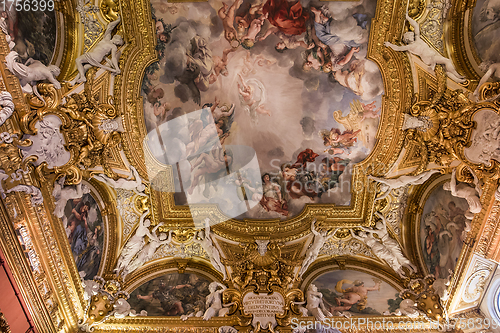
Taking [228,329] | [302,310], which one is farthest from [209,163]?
[302,310]

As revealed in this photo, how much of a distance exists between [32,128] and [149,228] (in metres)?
4.57

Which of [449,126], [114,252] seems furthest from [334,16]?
[114,252]

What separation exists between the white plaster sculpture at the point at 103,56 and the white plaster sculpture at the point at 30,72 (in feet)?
2.16

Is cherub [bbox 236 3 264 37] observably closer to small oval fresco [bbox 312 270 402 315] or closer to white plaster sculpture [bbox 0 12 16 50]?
white plaster sculpture [bbox 0 12 16 50]

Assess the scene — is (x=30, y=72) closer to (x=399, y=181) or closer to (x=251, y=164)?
(x=251, y=164)

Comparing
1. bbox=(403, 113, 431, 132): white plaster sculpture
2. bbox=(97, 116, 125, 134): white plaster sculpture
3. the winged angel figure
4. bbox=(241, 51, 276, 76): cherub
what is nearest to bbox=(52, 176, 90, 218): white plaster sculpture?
bbox=(97, 116, 125, 134): white plaster sculpture

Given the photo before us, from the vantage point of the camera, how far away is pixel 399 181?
29.8 ft

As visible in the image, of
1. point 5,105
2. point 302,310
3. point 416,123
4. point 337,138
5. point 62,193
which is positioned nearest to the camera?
point 5,105

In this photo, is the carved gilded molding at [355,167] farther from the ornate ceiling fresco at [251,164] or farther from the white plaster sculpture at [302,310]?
the white plaster sculpture at [302,310]

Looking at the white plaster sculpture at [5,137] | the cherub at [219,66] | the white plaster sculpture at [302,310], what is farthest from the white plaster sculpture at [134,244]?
the white plaster sculpture at [302,310]

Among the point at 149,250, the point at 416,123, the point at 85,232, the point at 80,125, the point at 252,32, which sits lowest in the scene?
the point at 149,250

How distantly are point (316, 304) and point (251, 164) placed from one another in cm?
485

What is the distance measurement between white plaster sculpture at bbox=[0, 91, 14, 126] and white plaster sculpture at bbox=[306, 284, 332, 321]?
331 inches

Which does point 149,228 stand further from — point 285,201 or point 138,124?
point 285,201
